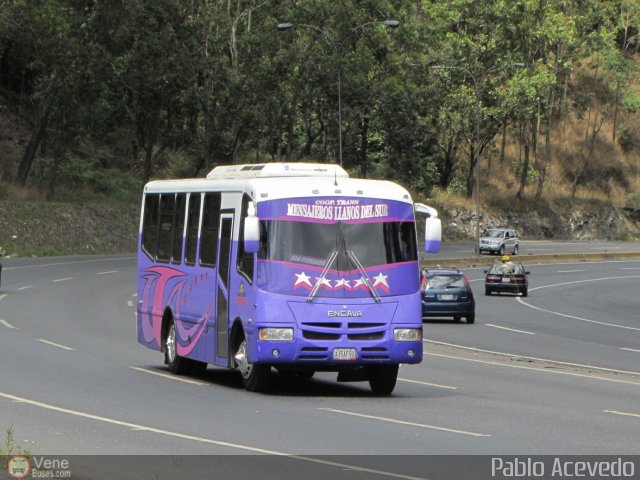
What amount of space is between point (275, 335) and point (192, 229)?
12.7ft

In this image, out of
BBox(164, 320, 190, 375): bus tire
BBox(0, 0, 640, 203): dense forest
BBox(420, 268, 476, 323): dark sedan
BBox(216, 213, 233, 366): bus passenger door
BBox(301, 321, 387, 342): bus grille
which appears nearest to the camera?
BBox(301, 321, 387, 342): bus grille

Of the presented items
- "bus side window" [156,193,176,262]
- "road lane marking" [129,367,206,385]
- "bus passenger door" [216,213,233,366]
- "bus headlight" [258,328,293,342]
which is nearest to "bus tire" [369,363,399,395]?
"bus headlight" [258,328,293,342]

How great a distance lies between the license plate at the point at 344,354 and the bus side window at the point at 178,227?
14.5 ft

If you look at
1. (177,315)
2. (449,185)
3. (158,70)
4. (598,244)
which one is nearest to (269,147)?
(158,70)

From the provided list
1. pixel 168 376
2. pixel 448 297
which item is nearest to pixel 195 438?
pixel 168 376

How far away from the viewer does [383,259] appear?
18.6 meters

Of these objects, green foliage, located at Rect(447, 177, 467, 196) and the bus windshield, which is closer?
the bus windshield

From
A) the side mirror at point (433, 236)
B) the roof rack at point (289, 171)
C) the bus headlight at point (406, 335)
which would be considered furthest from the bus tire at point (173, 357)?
the side mirror at point (433, 236)

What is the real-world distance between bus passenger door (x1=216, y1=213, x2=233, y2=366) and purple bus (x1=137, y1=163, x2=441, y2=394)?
1cm

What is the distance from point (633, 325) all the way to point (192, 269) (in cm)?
2265

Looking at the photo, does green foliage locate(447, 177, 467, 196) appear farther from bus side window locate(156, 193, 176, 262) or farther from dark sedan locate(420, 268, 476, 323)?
bus side window locate(156, 193, 176, 262)

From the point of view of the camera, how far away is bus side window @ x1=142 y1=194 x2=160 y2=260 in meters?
22.9

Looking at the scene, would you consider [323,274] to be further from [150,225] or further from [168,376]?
[150,225]

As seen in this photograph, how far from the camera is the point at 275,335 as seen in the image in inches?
701
